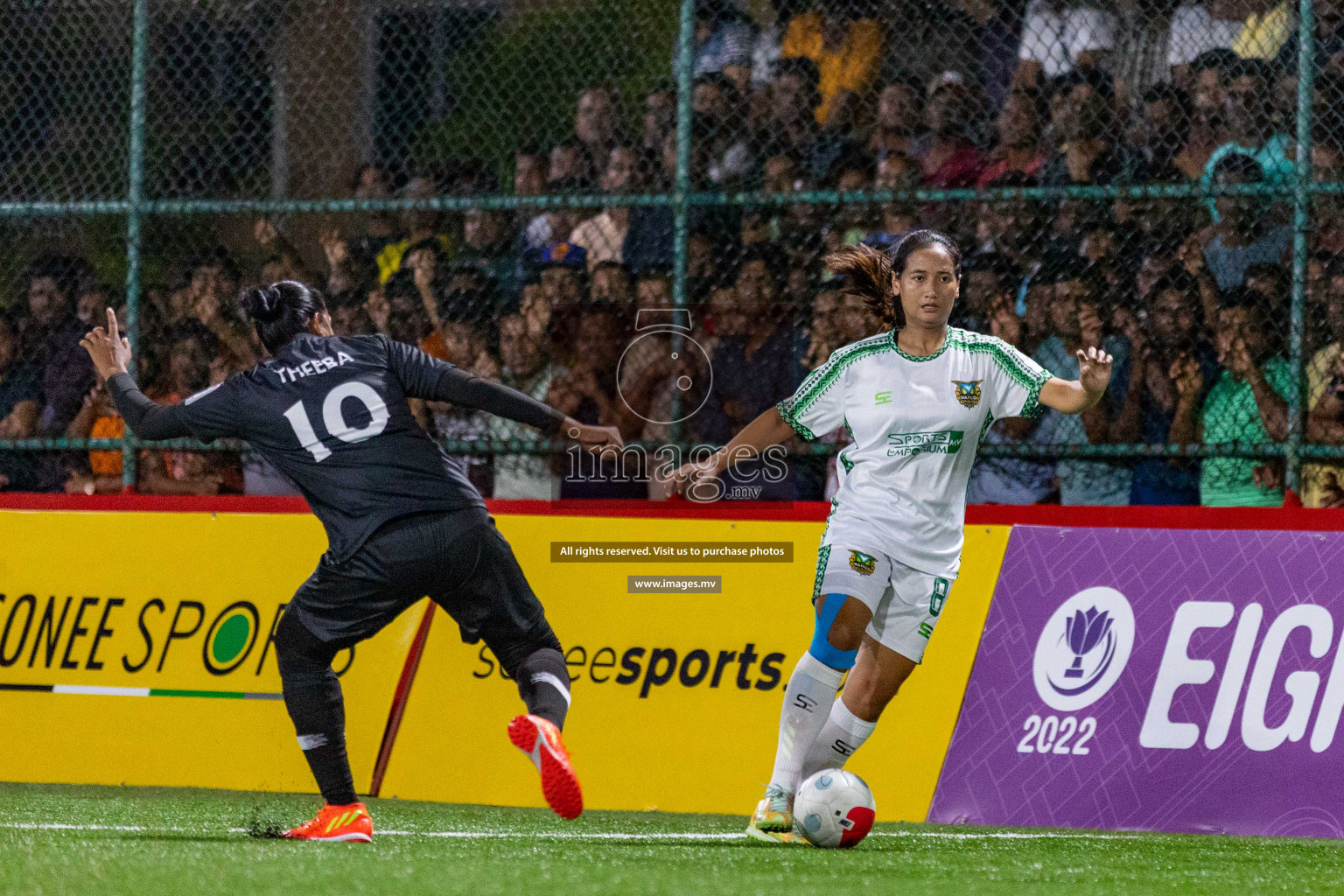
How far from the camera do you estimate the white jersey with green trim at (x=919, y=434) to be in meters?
5.53

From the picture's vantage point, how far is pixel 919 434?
18.2ft

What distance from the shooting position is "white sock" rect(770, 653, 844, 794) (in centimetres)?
551

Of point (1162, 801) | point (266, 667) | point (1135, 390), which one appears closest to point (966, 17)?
point (1135, 390)

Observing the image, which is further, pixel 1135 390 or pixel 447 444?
pixel 447 444

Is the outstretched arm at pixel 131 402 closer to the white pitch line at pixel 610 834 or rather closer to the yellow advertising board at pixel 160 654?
the white pitch line at pixel 610 834

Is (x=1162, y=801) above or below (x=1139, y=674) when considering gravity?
below

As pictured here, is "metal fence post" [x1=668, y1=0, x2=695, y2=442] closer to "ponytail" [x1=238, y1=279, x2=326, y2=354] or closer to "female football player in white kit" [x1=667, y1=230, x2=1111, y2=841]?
"female football player in white kit" [x1=667, y1=230, x2=1111, y2=841]

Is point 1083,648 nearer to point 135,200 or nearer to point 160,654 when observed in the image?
point 160,654

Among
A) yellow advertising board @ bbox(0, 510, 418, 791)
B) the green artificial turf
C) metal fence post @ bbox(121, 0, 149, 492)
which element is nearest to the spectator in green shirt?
the green artificial turf

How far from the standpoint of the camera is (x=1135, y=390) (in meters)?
7.06

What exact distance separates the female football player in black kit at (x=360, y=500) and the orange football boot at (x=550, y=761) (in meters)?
0.23

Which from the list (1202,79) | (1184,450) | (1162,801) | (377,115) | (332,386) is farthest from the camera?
(377,115)

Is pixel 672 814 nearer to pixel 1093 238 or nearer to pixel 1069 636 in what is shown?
pixel 1069 636

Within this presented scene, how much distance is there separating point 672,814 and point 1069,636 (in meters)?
1.65
